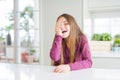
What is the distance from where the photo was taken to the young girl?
4.39 ft

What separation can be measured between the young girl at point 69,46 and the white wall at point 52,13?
1555 mm

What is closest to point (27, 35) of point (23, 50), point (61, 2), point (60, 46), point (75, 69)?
point (23, 50)

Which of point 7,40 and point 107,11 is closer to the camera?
point 107,11

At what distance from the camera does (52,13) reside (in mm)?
3133

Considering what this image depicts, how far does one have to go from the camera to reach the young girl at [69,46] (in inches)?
52.7

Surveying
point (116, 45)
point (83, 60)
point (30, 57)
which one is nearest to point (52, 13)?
point (30, 57)

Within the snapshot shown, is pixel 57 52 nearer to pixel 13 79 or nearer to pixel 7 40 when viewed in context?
pixel 13 79

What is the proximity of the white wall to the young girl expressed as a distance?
1555 mm

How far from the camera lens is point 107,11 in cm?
312

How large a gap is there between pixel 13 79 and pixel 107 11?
2485 mm

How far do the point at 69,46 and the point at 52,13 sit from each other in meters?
1.77

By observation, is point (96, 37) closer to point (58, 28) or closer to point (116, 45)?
point (116, 45)

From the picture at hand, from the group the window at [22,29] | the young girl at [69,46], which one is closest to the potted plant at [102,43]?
the window at [22,29]

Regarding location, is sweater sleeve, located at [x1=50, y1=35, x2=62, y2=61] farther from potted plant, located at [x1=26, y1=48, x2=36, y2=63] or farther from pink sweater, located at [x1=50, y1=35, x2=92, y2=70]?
potted plant, located at [x1=26, y1=48, x2=36, y2=63]
